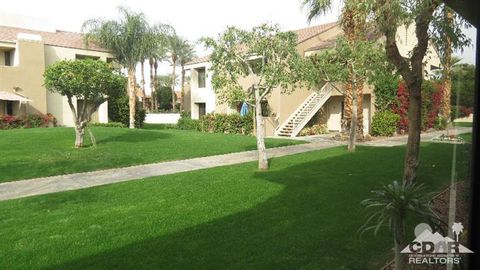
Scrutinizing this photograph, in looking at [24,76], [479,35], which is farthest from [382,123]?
[24,76]

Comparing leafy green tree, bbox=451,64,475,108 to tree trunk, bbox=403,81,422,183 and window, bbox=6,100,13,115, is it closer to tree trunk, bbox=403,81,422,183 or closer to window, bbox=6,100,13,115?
tree trunk, bbox=403,81,422,183

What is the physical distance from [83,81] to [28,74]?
17486 millimetres

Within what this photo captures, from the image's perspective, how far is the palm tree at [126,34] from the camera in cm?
3148

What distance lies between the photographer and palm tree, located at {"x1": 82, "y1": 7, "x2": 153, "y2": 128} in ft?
103

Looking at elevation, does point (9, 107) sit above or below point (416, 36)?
below

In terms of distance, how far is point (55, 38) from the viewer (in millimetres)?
33438

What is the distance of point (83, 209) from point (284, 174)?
5145mm

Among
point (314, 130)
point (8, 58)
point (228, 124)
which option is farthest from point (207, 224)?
point (8, 58)

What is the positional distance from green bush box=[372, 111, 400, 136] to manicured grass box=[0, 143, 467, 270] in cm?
1225

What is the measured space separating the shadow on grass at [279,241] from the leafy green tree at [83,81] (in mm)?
9427

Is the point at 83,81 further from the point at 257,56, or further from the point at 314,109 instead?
the point at 314,109

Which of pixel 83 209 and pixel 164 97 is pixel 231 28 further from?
pixel 164 97

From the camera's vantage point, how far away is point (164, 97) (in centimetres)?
5531

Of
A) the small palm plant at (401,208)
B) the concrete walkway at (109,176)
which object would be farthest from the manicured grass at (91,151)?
the small palm plant at (401,208)
